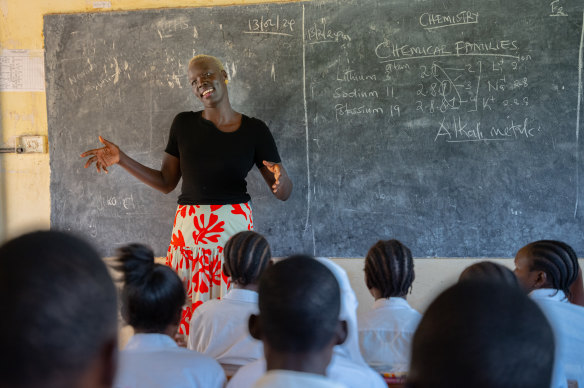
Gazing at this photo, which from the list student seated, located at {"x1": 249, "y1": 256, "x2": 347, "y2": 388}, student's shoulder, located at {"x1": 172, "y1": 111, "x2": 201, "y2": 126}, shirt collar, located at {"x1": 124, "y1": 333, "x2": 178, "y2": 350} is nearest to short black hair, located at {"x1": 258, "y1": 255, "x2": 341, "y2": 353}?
student seated, located at {"x1": 249, "y1": 256, "x2": 347, "y2": 388}

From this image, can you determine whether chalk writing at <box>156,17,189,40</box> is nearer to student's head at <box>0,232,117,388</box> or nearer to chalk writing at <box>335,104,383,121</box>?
chalk writing at <box>335,104,383,121</box>

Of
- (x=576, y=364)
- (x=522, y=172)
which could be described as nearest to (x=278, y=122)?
(x=522, y=172)

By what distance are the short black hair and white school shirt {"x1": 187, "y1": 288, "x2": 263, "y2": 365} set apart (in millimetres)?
750

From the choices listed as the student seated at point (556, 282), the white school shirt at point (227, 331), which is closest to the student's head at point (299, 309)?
the white school shirt at point (227, 331)

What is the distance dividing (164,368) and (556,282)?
5.18ft

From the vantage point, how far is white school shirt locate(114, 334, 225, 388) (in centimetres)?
141

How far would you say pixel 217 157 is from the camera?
3.07 m

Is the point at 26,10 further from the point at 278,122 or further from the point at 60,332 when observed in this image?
the point at 60,332

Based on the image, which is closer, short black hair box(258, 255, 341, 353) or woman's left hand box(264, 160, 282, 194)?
short black hair box(258, 255, 341, 353)

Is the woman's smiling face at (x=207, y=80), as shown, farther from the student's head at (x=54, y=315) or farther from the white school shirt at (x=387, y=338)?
the student's head at (x=54, y=315)

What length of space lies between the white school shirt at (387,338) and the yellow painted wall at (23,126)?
10.3 feet

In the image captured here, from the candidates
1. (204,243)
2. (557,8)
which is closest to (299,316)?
(204,243)

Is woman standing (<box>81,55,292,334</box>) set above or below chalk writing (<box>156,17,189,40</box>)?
below

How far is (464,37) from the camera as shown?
3547 mm
